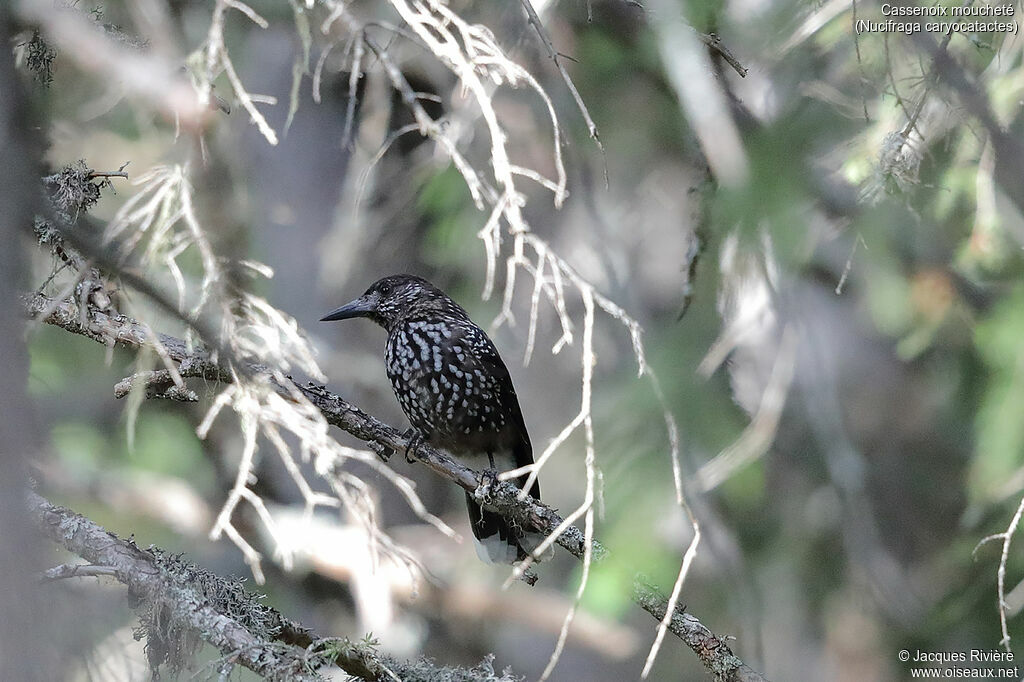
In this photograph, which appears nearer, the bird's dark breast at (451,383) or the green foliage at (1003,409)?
the green foliage at (1003,409)

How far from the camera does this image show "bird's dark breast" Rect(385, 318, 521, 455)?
4.64 metres

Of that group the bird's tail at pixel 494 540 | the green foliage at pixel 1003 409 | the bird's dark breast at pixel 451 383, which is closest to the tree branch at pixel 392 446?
the bird's dark breast at pixel 451 383

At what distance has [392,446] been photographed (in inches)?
137

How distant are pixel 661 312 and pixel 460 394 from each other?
301cm

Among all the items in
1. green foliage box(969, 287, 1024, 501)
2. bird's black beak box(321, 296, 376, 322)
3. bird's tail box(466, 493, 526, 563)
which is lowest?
bird's tail box(466, 493, 526, 563)

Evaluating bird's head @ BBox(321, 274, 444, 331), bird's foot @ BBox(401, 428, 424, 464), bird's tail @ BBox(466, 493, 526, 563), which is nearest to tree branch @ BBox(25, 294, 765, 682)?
bird's foot @ BBox(401, 428, 424, 464)

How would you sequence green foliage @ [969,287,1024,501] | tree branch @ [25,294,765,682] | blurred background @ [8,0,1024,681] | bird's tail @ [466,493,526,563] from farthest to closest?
bird's tail @ [466,493,526,563], green foliage @ [969,287,1024,501], blurred background @ [8,0,1024,681], tree branch @ [25,294,765,682]

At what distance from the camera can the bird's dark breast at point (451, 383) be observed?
4645 millimetres

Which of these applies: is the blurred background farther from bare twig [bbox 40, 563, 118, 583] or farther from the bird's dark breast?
the bird's dark breast

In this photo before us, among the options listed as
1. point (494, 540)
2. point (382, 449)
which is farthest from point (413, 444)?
point (494, 540)

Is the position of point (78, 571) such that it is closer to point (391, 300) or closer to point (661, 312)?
point (391, 300)

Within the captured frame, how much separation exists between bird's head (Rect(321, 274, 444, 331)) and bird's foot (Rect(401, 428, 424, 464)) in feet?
2.43

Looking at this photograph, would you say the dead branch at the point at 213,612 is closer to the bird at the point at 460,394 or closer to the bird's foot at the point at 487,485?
the bird's foot at the point at 487,485

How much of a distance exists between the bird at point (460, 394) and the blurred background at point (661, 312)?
1.60ft
